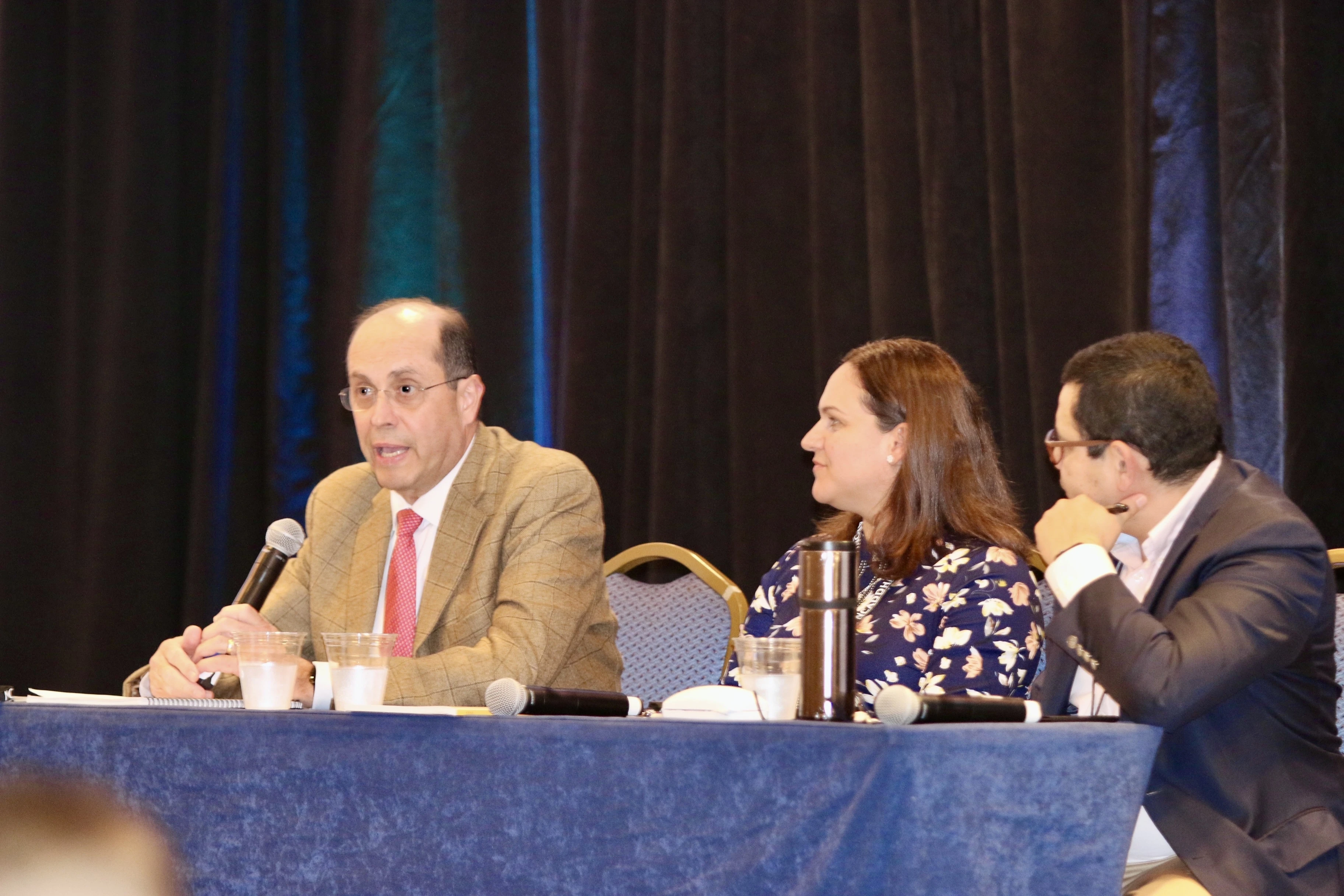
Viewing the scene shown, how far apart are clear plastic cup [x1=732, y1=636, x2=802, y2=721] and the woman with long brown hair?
0.54 m

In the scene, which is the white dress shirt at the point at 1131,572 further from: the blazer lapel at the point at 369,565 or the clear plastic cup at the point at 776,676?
the blazer lapel at the point at 369,565

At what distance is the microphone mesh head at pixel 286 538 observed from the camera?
1.95 meters

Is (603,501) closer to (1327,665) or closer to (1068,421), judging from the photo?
(1068,421)

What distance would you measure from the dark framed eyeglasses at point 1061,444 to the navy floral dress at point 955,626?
0.17 meters

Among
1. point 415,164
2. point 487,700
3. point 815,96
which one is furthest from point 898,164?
point 487,700

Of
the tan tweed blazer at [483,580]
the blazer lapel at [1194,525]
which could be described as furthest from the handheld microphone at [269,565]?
the blazer lapel at [1194,525]

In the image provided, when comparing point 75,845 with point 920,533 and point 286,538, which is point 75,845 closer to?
point 286,538

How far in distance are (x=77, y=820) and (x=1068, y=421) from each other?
4.42 feet

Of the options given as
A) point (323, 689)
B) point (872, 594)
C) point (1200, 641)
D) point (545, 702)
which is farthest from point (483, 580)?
point (1200, 641)

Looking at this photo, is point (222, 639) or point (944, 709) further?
point (222, 639)

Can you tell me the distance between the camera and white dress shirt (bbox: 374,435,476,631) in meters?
2.40

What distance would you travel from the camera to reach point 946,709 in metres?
1.24

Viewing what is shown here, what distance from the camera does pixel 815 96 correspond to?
310 cm

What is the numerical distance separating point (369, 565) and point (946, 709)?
1432 millimetres
